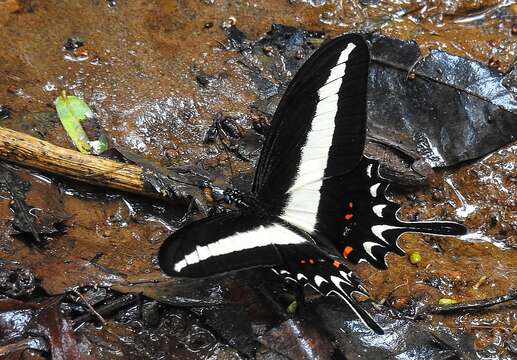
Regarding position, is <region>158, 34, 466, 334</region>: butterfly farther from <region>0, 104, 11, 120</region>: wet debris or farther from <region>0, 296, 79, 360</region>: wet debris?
<region>0, 104, 11, 120</region>: wet debris

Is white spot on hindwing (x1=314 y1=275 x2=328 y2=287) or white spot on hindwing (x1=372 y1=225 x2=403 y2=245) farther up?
white spot on hindwing (x1=372 y1=225 x2=403 y2=245)

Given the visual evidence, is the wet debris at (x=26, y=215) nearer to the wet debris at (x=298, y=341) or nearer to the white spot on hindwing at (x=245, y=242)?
the white spot on hindwing at (x=245, y=242)

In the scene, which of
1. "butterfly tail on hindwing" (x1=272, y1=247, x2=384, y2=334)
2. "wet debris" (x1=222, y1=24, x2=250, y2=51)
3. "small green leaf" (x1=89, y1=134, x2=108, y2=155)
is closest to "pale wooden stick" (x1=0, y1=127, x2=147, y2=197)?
"small green leaf" (x1=89, y1=134, x2=108, y2=155)

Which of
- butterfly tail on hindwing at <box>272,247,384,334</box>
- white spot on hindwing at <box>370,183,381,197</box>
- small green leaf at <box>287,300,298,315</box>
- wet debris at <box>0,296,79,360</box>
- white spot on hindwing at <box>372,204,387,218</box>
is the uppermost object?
white spot on hindwing at <box>370,183,381,197</box>

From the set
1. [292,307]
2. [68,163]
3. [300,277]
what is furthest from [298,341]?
[68,163]

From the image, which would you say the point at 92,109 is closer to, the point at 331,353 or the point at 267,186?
the point at 267,186

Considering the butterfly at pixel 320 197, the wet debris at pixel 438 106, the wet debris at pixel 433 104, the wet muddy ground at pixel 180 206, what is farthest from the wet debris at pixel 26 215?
the wet debris at pixel 438 106
